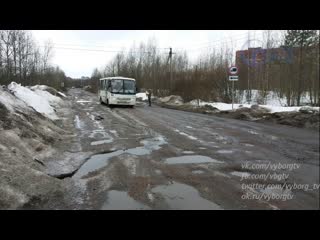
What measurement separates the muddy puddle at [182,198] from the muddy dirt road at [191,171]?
0.02 m

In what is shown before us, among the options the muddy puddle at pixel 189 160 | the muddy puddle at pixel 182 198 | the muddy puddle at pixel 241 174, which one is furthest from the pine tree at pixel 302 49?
the muddy puddle at pixel 182 198

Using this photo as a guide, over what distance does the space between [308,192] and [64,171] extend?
4.90 m

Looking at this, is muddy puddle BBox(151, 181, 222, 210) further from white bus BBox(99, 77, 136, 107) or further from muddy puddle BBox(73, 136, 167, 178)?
white bus BBox(99, 77, 136, 107)

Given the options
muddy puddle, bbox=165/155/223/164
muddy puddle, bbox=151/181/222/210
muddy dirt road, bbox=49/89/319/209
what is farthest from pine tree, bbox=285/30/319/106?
muddy puddle, bbox=151/181/222/210

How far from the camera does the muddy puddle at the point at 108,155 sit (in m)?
7.44

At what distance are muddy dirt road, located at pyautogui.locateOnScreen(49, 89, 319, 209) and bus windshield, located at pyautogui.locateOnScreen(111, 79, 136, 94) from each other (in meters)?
17.1

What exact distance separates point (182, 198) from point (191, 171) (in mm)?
1771

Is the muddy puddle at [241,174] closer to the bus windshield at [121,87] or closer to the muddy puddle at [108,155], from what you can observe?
the muddy puddle at [108,155]

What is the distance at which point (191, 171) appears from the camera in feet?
23.3

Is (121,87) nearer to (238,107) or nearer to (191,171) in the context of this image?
(238,107)

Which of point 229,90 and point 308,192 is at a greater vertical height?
point 229,90

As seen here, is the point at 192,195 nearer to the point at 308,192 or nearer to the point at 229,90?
the point at 308,192

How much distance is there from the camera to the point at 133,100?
29.0 m

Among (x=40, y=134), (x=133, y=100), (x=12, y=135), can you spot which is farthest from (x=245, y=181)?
(x=133, y=100)
